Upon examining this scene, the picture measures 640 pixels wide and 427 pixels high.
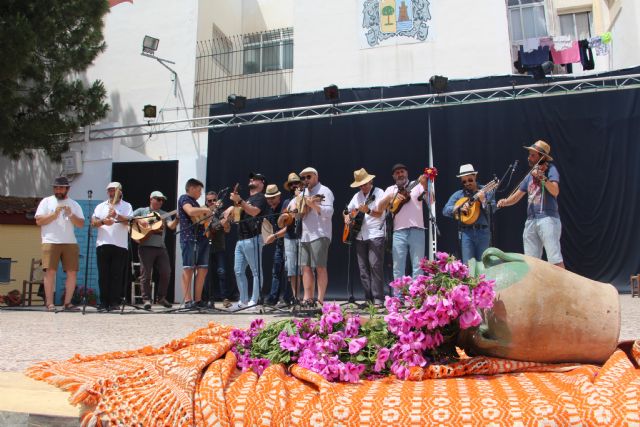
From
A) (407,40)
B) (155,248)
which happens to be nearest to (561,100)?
(407,40)

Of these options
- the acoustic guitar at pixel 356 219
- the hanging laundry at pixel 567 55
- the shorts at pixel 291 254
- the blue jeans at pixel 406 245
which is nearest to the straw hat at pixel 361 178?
the acoustic guitar at pixel 356 219

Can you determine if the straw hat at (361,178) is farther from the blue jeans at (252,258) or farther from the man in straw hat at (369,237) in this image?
the blue jeans at (252,258)

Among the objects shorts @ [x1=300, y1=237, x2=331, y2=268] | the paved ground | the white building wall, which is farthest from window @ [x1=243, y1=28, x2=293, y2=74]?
the paved ground

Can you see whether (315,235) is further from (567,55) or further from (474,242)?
(567,55)

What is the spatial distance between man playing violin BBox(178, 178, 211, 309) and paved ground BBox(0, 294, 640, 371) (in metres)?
0.64

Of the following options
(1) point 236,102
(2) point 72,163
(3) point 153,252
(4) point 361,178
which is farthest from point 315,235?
(2) point 72,163

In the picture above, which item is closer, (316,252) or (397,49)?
(316,252)

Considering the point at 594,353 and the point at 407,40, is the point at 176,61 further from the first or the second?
the point at 594,353

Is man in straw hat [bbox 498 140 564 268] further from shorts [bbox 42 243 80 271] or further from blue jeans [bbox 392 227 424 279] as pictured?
shorts [bbox 42 243 80 271]

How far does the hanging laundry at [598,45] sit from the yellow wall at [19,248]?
11.8 metres

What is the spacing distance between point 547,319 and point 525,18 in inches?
546

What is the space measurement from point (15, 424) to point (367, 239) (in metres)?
4.57

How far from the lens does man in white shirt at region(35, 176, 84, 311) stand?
6672 millimetres

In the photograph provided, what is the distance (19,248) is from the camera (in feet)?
33.6
